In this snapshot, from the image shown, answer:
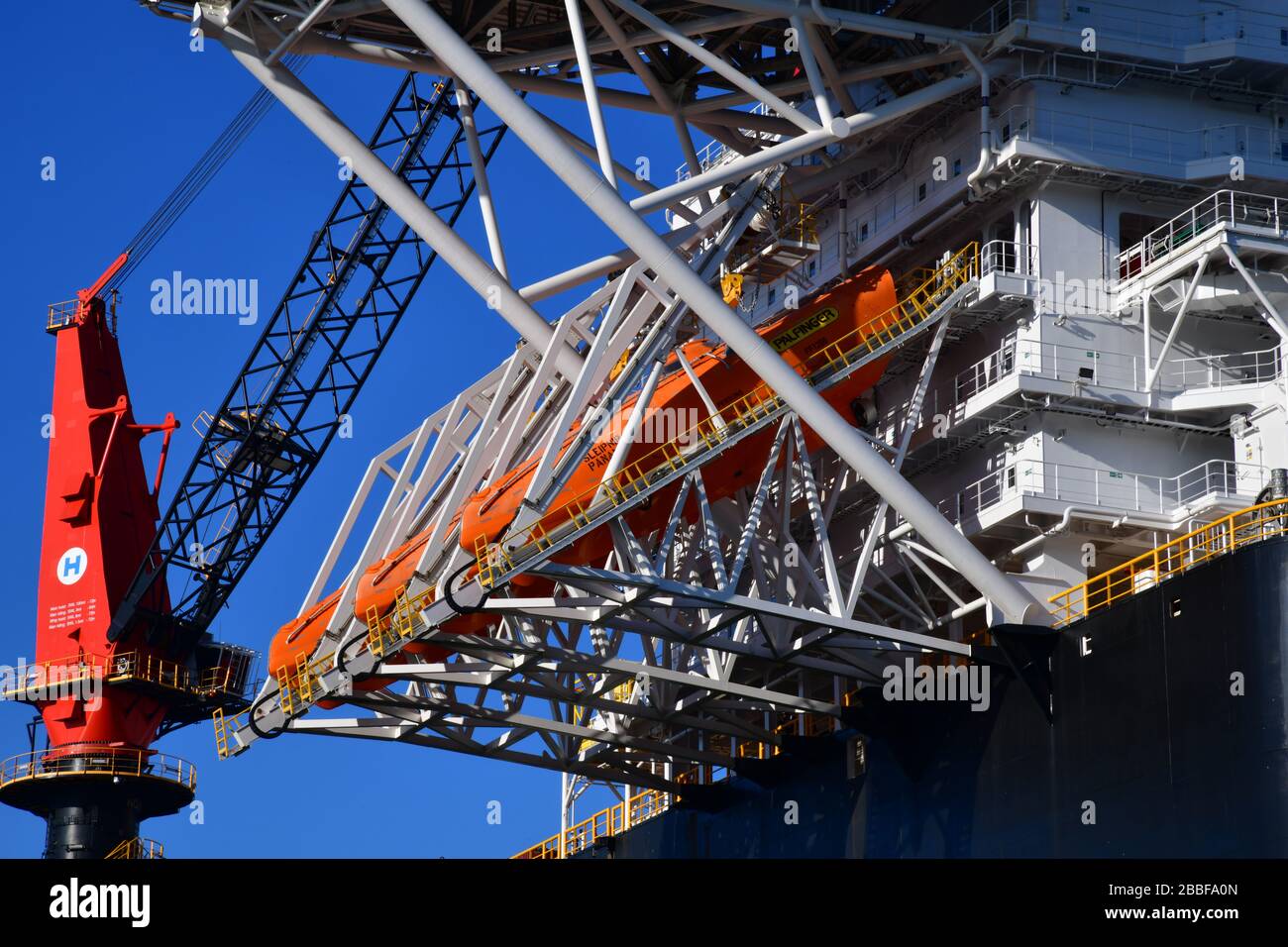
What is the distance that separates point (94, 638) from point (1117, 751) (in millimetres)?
48622

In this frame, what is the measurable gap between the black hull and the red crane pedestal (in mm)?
36214

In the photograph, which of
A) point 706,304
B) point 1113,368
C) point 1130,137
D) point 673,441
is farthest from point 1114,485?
point 706,304

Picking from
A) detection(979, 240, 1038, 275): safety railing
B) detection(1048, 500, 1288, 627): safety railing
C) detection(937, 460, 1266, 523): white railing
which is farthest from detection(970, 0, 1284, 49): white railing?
detection(1048, 500, 1288, 627): safety railing

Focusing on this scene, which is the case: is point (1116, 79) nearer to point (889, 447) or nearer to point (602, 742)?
point (889, 447)

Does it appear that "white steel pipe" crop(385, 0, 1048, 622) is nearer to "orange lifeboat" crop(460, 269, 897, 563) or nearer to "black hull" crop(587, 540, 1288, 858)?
"black hull" crop(587, 540, 1288, 858)

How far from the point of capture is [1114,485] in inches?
1775

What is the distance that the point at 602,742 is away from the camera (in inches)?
2096

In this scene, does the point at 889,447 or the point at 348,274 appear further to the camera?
the point at 348,274

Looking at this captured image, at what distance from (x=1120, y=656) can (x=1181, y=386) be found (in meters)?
8.29

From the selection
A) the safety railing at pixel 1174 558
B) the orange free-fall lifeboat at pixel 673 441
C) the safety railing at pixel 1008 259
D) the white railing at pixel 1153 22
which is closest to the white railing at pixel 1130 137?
the white railing at pixel 1153 22

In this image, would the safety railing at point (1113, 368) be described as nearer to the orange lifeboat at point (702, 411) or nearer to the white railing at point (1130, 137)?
the orange lifeboat at point (702, 411)

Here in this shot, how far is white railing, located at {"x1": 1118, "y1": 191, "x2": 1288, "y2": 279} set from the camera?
151 feet
